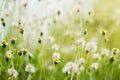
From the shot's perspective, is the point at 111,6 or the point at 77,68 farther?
the point at 111,6

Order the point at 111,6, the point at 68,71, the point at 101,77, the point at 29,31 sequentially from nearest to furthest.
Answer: the point at 68,71 < the point at 101,77 < the point at 29,31 < the point at 111,6

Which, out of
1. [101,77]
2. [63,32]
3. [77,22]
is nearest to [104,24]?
[77,22]

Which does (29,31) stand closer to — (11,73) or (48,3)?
(48,3)

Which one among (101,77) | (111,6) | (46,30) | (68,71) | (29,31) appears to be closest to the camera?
(68,71)

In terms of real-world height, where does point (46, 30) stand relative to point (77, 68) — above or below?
above

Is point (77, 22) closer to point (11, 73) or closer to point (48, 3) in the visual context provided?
point (48, 3)

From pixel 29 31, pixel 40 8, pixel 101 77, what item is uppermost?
pixel 40 8

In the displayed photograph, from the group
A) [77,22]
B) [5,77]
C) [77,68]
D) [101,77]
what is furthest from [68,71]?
[77,22]
